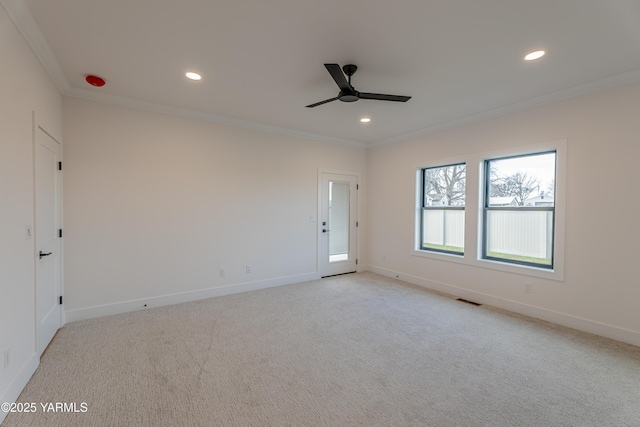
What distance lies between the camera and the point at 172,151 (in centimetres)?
395

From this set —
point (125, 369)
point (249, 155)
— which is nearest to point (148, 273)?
point (125, 369)

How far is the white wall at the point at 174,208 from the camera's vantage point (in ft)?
11.2

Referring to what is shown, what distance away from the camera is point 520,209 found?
382 centimetres

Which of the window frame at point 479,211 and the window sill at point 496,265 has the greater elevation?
the window frame at point 479,211

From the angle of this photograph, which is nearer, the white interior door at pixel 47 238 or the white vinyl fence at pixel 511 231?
the white interior door at pixel 47 238

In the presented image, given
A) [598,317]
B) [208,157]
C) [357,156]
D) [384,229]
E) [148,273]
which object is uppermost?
[357,156]

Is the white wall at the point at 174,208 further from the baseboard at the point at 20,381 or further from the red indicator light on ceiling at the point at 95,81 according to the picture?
the baseboard at the point at 20,381

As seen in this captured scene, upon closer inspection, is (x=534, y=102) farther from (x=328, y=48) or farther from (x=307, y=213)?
(x=307, y=213)

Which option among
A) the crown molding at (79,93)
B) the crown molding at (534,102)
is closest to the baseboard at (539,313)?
the crown molding at (534,102)

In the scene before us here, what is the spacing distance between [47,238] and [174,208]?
1.40 metres

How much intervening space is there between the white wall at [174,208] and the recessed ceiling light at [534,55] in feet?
11.3

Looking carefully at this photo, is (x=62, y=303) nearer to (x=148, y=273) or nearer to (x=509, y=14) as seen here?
(x=148, y=273)

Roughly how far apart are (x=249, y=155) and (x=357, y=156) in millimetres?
2410

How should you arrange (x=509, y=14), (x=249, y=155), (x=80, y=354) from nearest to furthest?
(x=509, y=14), (x=80, y=354), (x=249, y=155)
